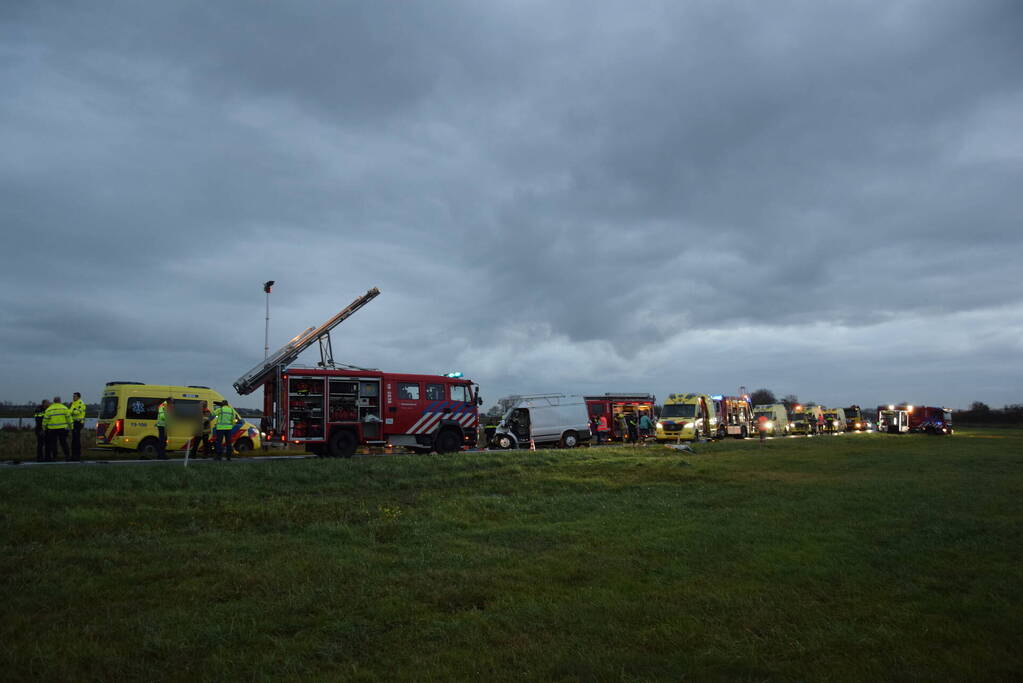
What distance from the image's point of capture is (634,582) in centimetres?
653

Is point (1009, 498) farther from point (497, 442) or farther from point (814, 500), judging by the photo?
point (497, 442)

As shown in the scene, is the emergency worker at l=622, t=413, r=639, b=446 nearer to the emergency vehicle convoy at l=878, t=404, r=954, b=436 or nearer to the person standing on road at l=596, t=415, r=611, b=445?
the person standing on road at l=596, t=415, r=611, b=445

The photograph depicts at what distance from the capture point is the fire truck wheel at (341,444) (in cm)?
2153

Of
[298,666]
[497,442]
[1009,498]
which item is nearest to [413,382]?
[497,442]

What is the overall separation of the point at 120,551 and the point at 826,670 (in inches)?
297

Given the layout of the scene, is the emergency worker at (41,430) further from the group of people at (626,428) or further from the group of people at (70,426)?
the group of people at (626,428)

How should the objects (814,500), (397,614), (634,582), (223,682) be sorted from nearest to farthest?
1. (223,682)
2. (397,614)
3. (634,582)
4. (814,500)

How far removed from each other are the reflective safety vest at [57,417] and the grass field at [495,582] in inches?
240

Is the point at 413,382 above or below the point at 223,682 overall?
above

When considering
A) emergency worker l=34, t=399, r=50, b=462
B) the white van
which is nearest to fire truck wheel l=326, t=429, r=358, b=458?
emergency worker l=34, t=399, r=50, b=462

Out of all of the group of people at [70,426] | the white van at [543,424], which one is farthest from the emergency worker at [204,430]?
the white van at [543,424]

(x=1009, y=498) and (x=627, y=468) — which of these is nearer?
(x=1009, y=498)

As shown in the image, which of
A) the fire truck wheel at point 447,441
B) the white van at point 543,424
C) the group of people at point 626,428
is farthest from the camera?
the group of people at point 626,428

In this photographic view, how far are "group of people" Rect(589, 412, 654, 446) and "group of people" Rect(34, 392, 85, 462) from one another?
23043mm
